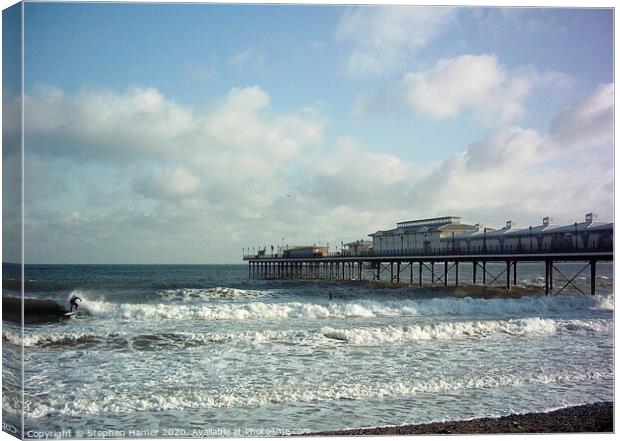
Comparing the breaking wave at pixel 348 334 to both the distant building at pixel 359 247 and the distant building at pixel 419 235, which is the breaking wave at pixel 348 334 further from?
the distant building at pixel 359 247

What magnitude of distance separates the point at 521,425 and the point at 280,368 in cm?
316

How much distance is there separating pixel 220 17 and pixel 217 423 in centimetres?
469

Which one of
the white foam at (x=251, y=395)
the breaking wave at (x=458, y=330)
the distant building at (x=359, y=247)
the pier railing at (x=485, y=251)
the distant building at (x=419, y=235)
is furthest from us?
the distant building at (x=359, y=247)

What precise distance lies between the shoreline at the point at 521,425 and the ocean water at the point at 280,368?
133 mm

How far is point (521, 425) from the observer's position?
6.10 meters

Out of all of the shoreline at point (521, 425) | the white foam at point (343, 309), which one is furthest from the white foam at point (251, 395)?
the white foam at point (343, 309)

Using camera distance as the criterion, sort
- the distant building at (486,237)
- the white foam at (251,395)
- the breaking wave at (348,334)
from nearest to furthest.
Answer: the white foam at (251,395)
the breaking wave at (348,334)
the distant building at (486,237)

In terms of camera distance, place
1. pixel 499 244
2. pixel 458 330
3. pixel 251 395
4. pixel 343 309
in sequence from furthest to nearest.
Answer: pixel 499 244, pixel 343 309, pixel 458 330, pixel 251 395

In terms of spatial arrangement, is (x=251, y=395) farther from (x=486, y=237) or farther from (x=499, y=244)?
(x=486, y=237)

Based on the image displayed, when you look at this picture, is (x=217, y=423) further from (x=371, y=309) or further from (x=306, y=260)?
(x=306, y=260)

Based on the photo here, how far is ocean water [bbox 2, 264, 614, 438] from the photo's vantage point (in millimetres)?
6230

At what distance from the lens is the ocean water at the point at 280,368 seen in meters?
6.23

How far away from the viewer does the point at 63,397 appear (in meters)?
6.65

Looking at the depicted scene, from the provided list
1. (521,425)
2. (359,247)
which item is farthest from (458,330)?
(359,247)
